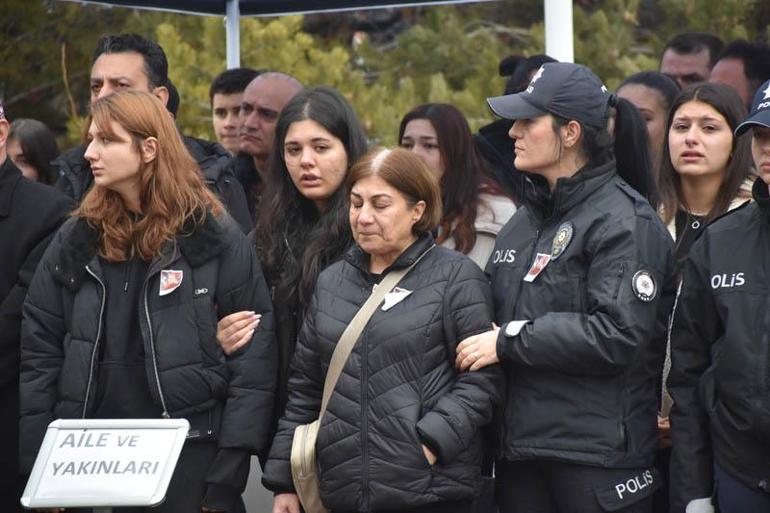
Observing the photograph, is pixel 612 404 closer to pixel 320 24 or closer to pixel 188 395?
pixel 188 395

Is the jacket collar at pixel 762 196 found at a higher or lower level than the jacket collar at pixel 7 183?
lower

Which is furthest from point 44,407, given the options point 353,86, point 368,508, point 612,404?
point 353,86

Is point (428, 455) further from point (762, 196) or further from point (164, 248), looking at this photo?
point (762, 196)

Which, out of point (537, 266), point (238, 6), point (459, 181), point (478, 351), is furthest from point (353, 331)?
point (238, 6)

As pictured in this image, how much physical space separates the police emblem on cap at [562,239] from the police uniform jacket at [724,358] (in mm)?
383

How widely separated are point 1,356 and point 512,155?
7.66 feet

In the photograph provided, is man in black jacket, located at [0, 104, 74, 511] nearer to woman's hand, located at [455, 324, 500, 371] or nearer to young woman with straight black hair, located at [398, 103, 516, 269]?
young woman with straight black hair, located at [398, 103, 516, 269]

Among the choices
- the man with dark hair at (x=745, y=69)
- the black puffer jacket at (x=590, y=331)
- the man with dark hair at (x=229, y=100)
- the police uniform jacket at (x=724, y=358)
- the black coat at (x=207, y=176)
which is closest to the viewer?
the police uniform jacket at (x=724, y=358)

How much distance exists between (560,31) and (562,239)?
223 centimetres

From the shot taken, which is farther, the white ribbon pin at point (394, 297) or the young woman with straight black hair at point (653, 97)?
the young woman with straight black hair at point (653, 97)

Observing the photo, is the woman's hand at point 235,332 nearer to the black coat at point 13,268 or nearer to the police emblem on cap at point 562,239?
the black coat at point 13,268

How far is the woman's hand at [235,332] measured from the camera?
4.88 metres

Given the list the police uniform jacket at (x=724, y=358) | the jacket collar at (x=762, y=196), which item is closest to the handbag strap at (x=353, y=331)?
the police uniform jacket at (x=724, y=358)

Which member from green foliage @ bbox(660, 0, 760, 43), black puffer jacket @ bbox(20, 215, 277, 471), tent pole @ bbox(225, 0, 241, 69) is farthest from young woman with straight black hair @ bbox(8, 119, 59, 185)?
green foliage @ bbox(660, 0, 760, 43)
